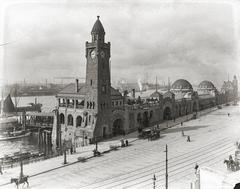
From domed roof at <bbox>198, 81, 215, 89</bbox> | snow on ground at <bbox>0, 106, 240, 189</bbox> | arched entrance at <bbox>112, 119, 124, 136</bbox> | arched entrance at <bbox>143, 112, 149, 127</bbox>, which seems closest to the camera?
snow on ground at <bbox>0, 106, 240, 189</bbox>

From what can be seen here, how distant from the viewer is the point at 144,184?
22.7 meters

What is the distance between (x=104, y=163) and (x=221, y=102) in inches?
2748

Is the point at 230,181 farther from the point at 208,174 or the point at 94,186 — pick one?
the point at 94,186

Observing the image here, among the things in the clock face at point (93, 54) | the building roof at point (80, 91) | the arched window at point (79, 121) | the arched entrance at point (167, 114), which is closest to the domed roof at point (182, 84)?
the arched entrance at point (167, 114)

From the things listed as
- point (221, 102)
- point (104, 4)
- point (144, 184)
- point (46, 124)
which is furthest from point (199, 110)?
point (104, 4)

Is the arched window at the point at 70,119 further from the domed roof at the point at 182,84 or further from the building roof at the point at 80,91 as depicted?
the domed roof at the point at 182,84

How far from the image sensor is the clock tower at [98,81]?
129 feet

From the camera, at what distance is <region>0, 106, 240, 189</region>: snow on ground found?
2311cm

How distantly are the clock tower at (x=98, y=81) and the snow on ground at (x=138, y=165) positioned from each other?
378 cm

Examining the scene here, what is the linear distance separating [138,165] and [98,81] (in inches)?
618

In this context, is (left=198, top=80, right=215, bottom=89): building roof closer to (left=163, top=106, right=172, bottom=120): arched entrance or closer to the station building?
(left=163, top=106, right=172, bottom=120): arched entrance

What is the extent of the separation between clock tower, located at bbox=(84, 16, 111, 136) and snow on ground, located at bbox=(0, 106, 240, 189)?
378 cm

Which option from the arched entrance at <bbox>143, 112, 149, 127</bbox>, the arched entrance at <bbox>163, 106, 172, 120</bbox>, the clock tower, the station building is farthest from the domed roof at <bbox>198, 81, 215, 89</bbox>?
the clock tower

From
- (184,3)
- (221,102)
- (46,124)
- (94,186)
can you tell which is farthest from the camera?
(221,102)
